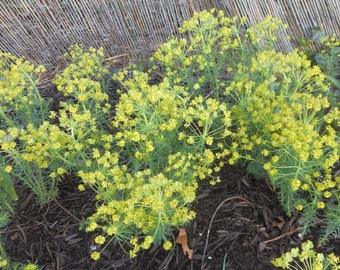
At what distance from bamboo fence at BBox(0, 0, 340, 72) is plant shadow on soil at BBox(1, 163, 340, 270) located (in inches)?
58.8

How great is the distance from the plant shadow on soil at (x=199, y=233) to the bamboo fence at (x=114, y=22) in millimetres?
1493

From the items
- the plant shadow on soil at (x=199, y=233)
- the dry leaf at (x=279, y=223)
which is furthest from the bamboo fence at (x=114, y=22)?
the dry leaf at (x=279, y=223)

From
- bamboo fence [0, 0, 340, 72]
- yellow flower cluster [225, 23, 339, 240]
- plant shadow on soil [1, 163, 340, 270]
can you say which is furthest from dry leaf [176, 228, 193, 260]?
bamboo fence [0, 0, 340, 72]

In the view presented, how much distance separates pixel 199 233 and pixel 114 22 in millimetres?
2081

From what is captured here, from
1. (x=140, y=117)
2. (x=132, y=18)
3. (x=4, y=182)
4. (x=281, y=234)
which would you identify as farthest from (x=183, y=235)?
(x=132, y=18)

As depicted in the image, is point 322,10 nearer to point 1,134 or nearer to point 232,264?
point 232,264

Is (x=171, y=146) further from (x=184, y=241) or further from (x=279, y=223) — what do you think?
(x=279, y=223)

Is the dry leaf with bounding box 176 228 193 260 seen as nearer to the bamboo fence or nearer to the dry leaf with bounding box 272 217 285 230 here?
the dry leaf with bounding box 272 217 285 230

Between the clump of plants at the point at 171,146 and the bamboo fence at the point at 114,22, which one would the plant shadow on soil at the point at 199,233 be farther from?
the bamboo fence at the point at 114,22

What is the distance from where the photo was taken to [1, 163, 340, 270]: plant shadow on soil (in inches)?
89.1

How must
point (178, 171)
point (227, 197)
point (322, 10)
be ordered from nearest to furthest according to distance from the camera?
1. point (178, 171)
2. point (227, 197)
3. point (322, 10)

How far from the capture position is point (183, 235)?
2289mm

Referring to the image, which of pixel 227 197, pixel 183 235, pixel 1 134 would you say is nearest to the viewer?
pixel 1 134

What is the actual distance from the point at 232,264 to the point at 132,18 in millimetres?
2275
